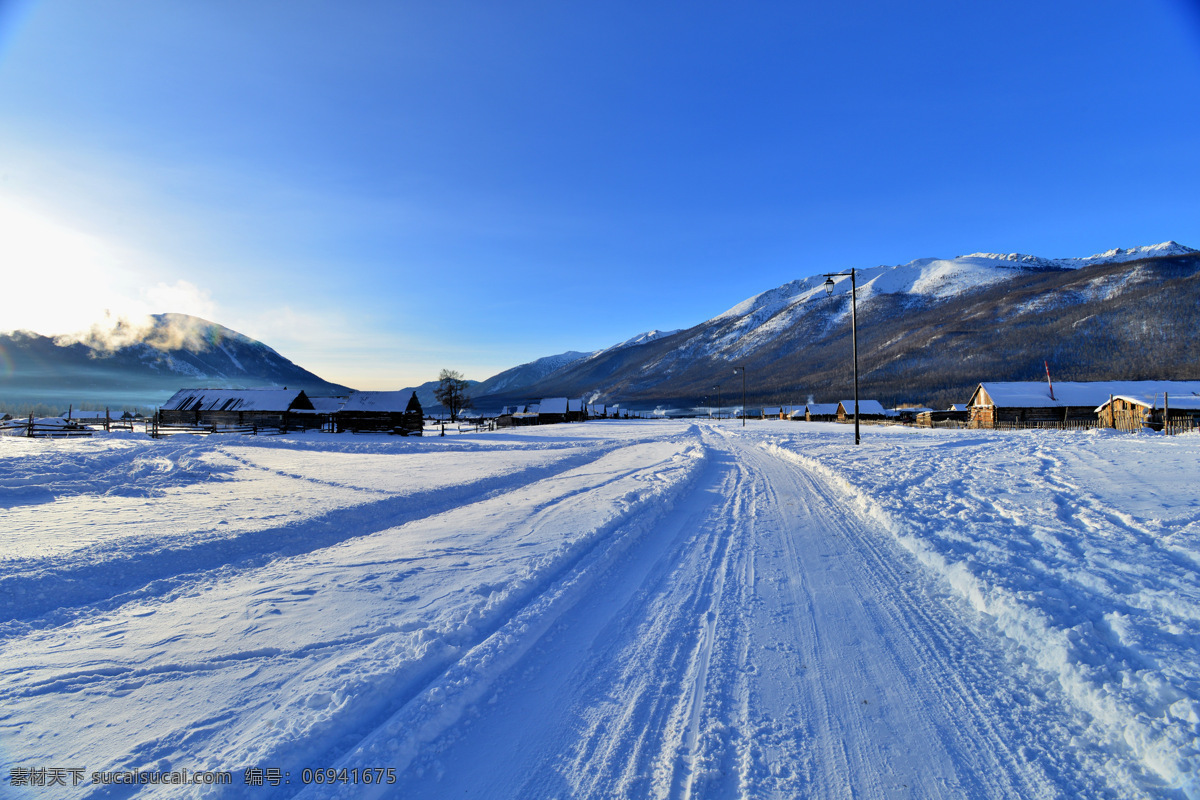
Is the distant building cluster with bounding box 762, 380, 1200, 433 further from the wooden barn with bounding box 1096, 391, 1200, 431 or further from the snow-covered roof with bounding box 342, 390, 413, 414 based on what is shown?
the snow-covered roof with bounding box 342, 390, 413, 414

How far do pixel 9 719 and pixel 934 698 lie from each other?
6463mm

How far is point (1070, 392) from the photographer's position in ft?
155

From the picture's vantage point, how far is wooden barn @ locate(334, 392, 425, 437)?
157 feet

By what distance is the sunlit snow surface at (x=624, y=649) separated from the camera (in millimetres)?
2912

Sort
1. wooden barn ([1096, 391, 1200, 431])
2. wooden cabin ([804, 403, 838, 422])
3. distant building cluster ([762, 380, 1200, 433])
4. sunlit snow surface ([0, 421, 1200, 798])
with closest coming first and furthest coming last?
sunlit snow surface ([0, 421, 1200, 798]) → wooden barn ([1096, 391, 1200, 431]) → distant building cluster ([762, 380, 1200, 433]) → wooden cabin ([804, 403, 838, 422])

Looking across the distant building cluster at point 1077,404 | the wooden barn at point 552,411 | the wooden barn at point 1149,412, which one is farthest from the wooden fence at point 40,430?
the distant building cluster at point 1077,404

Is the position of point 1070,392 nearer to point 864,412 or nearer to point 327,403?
point 864,412

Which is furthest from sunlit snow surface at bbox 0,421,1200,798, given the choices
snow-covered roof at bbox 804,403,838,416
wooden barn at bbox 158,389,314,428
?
snow-covered roof at bbox 804,403,838,416

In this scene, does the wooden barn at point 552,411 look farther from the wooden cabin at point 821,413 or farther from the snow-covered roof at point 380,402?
the wooden cabin at point 821,413

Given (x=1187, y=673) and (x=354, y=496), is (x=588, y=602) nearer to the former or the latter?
(x=1187, y=673)

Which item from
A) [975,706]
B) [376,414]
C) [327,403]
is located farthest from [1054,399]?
[327,403]

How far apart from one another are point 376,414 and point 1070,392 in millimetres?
67808

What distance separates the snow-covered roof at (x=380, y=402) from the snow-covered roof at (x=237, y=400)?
4810 mm

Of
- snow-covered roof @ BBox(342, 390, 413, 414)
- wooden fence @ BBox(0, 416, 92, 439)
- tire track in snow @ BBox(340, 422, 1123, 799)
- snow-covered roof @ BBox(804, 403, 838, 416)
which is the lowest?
tire track in snow @ BBox(340, 422, 1123, 799)
